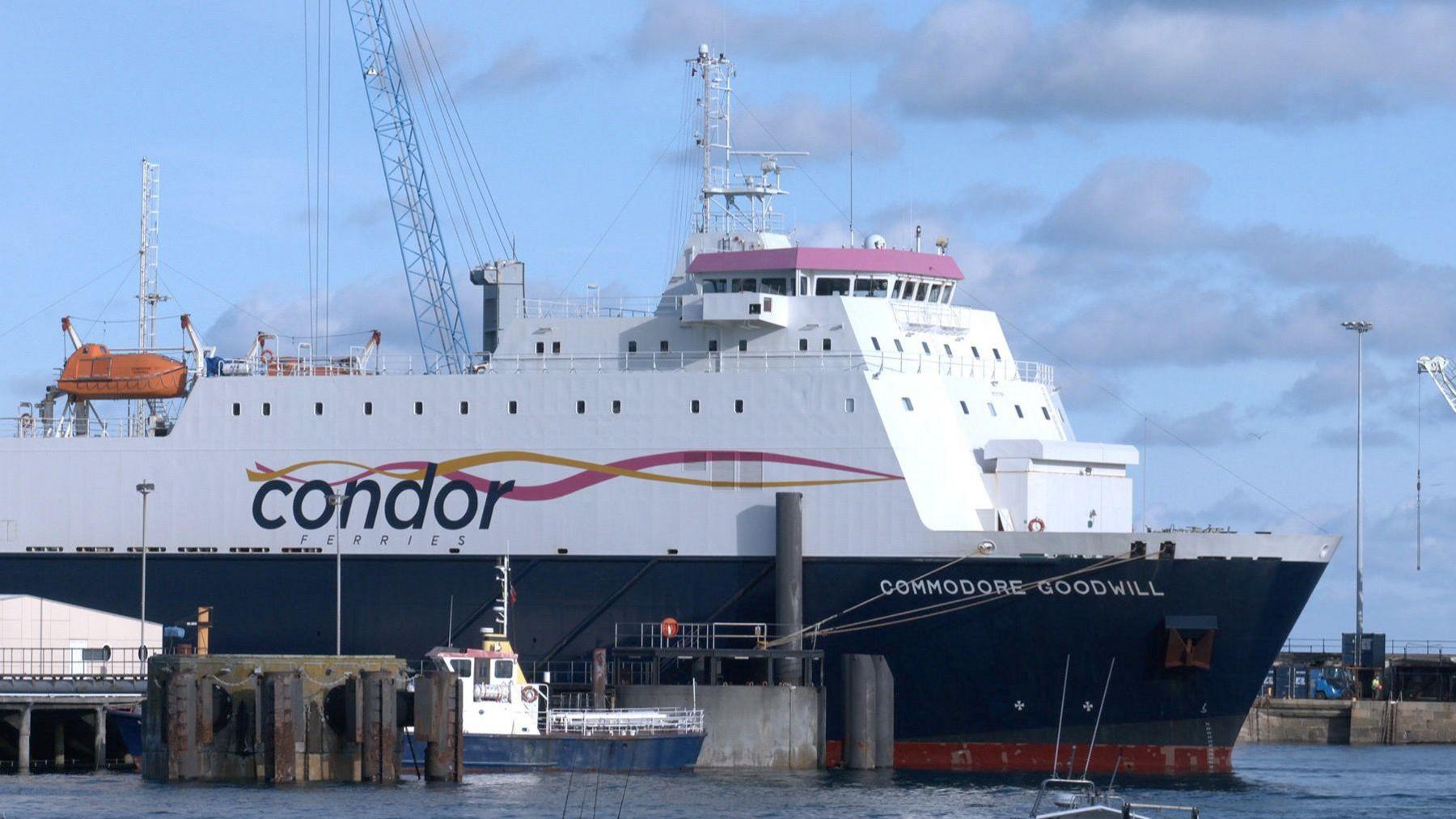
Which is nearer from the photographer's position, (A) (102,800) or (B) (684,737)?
(A) (102,800)

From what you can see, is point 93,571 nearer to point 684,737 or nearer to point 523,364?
point 523,364

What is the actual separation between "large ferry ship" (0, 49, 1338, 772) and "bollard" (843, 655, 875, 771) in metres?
0.95

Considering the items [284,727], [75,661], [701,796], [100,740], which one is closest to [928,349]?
[701,796]

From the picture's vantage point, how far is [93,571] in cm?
4319

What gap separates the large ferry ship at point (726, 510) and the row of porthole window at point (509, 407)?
6 cm

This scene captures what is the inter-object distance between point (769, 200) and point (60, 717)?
642 inches

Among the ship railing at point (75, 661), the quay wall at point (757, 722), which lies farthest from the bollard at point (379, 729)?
the ship railing at point (75, 661)

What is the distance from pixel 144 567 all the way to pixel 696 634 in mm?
10210

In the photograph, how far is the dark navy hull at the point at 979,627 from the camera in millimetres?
38938

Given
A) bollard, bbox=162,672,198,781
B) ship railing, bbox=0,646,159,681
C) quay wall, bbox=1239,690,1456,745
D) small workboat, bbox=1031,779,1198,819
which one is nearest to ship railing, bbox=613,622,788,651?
bollard, bbox=162,672,198,781

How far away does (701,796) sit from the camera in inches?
1379

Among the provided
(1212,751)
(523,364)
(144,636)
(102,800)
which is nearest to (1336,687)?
(1212,751)

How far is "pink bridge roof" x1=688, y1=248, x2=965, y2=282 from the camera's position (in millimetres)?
42094

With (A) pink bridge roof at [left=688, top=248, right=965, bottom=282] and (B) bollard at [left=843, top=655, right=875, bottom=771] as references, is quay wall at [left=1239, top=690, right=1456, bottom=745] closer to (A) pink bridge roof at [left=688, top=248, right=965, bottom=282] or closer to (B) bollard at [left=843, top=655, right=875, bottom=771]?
(A) pink bridge roof at [left=688, top=248, right=965, bottom=282]
